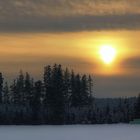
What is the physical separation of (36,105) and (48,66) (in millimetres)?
14755

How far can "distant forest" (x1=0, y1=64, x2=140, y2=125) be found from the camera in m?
128

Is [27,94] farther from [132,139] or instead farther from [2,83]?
[132,139]

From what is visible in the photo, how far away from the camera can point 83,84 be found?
15638 centimetres

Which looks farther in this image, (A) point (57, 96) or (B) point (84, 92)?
(B) point (84, 92)

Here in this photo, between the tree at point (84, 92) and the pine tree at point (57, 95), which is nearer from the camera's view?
the pine tree at point (57, 95)

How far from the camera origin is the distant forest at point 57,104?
419 feet

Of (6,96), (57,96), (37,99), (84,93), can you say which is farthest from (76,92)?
(6,96)

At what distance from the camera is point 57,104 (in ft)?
456

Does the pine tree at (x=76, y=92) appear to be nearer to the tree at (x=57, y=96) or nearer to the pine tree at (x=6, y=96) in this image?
the tree at (x=57, y=96)

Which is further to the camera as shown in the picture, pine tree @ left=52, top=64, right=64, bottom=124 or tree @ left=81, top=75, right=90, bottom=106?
tree @ left=81, top=75, right=90, bottom=106

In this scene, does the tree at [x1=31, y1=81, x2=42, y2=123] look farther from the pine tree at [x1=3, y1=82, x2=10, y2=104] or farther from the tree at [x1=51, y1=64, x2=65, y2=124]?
the pine tree at [x1=3, y1=82, x2=10, y2=104]

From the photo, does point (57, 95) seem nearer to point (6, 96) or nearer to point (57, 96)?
point (57, 96)

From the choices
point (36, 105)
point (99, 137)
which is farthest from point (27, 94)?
point (99, 137)

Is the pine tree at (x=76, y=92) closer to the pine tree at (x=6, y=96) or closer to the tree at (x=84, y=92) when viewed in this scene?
the tree at (x=84, y=92)
